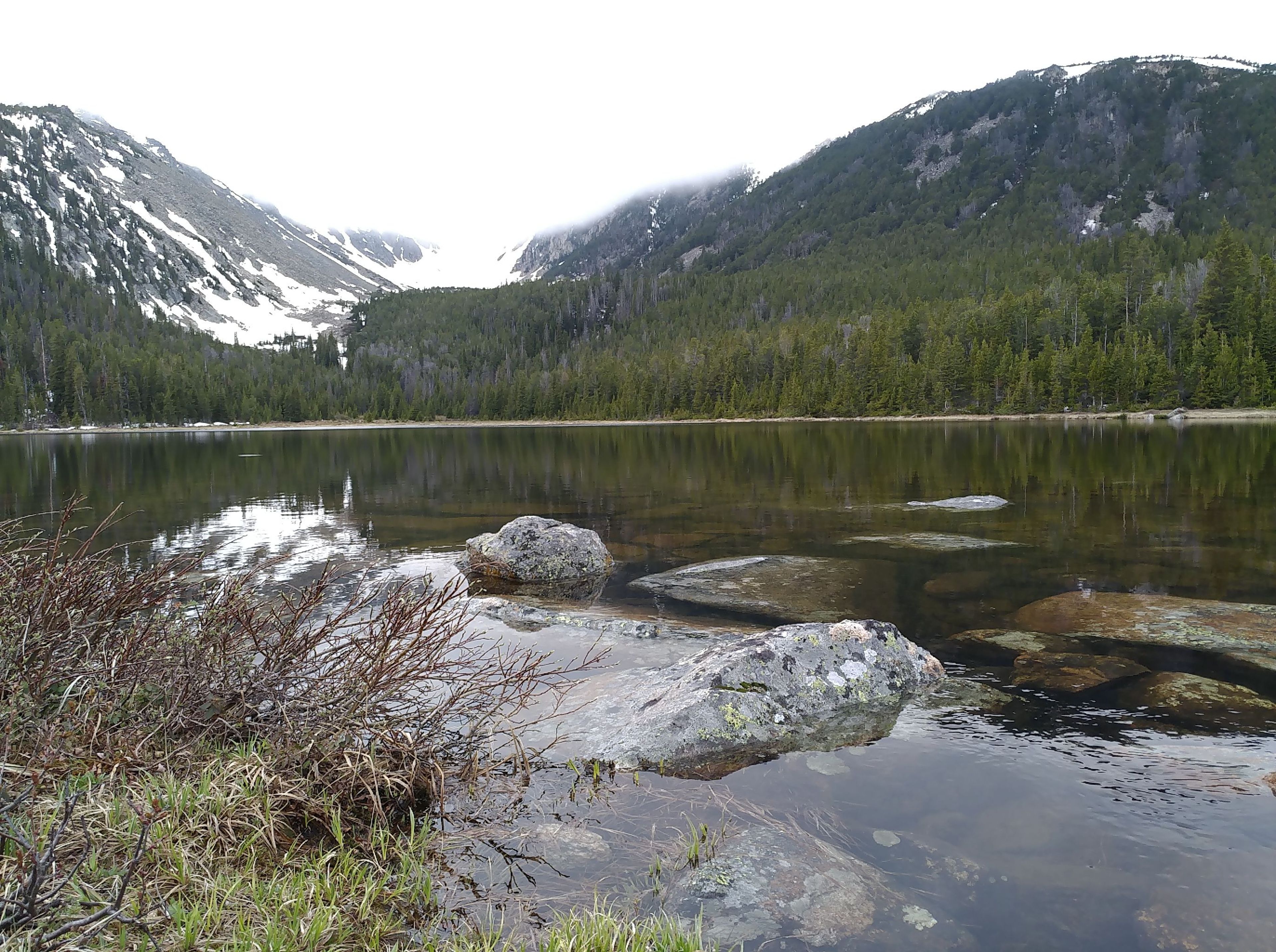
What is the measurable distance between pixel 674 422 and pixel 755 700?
128 metres

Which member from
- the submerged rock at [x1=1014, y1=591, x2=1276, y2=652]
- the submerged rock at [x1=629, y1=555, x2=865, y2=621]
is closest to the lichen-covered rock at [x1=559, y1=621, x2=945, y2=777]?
the submerged rock at [x1=629, y1=555, x2=865, y2=621]

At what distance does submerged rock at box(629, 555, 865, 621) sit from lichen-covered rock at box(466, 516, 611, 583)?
137 cm

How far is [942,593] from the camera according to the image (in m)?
12.6

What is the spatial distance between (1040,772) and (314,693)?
231 inches

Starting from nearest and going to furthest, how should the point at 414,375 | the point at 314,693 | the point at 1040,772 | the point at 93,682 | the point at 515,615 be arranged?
the point at 93,682, the point at 314,693, the point at 1040,772, the point at 515,615, the point at 414,375

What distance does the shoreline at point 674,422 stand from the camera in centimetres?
8681

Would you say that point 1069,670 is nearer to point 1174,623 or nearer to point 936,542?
point 1174,623

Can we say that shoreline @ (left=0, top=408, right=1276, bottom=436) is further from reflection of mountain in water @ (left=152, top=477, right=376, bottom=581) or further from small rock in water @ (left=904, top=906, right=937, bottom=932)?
small rock in water @ (left=904, top=906, right=937, bottom=932)

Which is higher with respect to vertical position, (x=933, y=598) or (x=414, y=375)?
(x=414, y=375)

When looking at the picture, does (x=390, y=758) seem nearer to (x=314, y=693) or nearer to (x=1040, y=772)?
(x=314, y=693)

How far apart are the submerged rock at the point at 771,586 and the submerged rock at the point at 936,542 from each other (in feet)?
7.29

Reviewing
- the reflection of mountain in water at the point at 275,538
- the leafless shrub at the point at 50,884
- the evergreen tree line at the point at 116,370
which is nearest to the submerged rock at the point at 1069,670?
the leafless shrub at the point at 50,884


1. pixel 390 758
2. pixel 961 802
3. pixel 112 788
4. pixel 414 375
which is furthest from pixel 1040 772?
pixel 414 375

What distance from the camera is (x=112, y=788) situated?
4273mm
